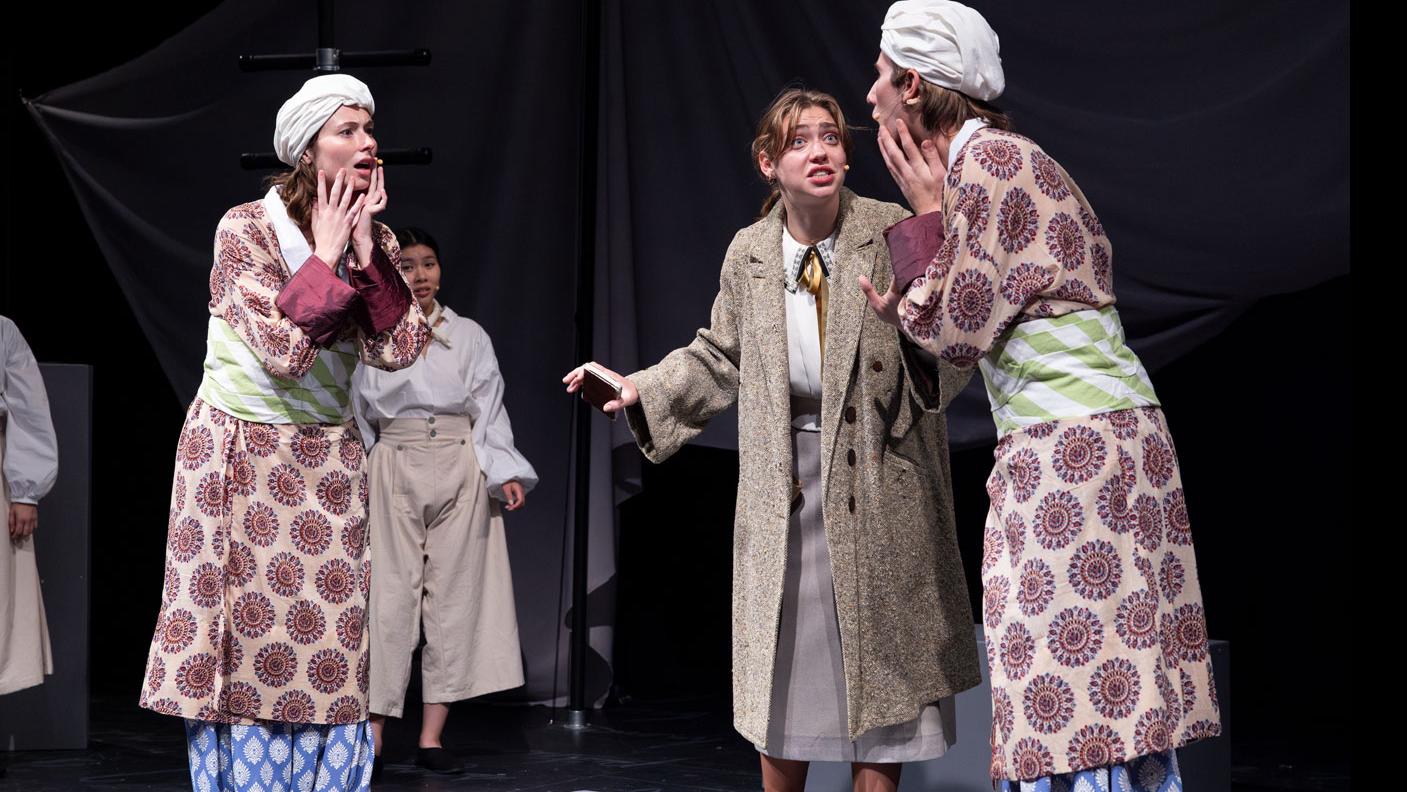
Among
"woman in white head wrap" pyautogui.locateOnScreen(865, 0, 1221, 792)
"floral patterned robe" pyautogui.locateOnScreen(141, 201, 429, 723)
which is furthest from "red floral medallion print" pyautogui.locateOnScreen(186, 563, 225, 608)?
"woman in white head wrap" pyautogui.locateOnScreen(865, 0, 1221, 792)

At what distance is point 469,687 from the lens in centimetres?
492

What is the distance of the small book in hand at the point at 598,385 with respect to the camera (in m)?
2.89

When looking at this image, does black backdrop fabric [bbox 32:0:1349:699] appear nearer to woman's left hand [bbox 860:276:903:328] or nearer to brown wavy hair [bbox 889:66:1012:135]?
brown wavy hair [bbox 889:66:1012:135]

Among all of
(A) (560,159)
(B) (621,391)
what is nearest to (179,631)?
(B) (621,391)

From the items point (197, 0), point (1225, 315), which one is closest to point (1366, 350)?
point (1225, 315)

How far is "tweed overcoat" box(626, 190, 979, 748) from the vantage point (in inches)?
109

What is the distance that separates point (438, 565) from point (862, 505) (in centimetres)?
246

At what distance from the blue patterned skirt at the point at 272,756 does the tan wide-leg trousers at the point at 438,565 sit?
71.1 inches

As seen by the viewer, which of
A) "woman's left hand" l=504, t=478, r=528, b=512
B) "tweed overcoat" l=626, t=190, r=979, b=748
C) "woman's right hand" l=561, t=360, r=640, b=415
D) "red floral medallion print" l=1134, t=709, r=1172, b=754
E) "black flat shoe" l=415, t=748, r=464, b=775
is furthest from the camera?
"woman's left hand" l=504, t=478, r=528, b=512

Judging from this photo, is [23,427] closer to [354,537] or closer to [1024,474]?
[354,537]

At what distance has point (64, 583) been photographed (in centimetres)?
502

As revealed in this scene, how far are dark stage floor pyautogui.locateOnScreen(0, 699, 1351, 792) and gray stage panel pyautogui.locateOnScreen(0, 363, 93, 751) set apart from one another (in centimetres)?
9

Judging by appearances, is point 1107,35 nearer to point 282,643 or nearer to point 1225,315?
point 1225,315

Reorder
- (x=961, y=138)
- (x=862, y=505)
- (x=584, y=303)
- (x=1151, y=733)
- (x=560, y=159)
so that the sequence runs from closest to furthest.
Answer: (x=1151, y=733), (x=961, y=138), (x=862, y=505), (x=584, y=303), (x=560, y=159)
